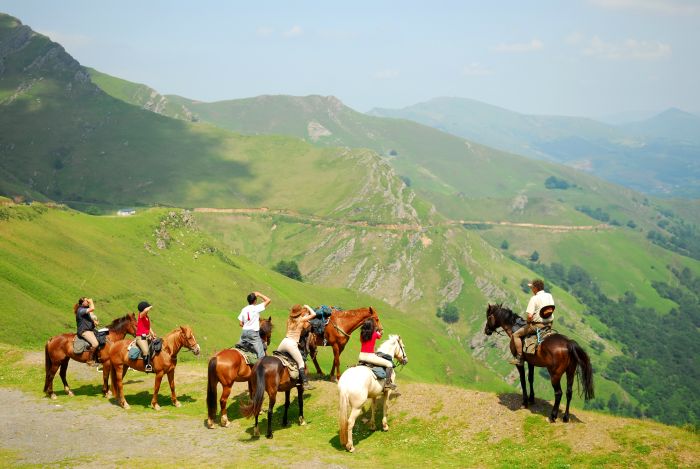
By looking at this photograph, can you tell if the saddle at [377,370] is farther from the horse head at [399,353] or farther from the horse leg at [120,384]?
the horse leg at [120,384]

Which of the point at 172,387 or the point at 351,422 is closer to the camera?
the point at 351,422

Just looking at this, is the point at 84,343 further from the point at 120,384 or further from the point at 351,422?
the point at 351,422

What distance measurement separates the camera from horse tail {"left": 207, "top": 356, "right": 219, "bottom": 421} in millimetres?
27281

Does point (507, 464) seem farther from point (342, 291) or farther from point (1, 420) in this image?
point (342, 291)

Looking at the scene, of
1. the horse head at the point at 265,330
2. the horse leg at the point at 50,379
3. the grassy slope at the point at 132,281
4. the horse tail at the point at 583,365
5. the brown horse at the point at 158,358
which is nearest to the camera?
the horse tail at the point at 583,365

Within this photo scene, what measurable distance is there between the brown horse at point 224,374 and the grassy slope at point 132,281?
1414 inches

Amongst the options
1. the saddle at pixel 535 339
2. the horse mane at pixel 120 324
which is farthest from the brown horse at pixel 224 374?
the saddle at pixel 535 339

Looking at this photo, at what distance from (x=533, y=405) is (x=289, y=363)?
39.9 feet

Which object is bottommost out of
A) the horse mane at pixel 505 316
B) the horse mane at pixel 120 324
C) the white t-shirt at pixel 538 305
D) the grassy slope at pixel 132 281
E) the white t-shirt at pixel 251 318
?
the grassy slope at pixel 132 281

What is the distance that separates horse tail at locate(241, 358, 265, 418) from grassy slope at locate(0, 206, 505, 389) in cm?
3896

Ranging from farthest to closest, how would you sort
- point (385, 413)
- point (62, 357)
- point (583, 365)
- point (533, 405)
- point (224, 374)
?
point (62, 357), point (224, 374), point (533, 405), point (385, 413), point (583, 365)

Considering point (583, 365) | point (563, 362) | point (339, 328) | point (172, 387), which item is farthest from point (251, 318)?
point (583, 365)

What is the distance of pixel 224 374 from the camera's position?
27.4m

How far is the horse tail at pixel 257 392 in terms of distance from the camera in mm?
25266
